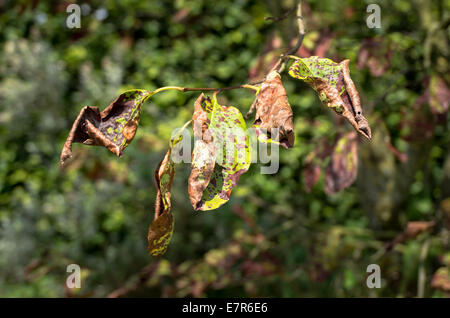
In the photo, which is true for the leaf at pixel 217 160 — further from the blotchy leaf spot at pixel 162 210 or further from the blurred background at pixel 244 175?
the blurred background at pixel 244 175

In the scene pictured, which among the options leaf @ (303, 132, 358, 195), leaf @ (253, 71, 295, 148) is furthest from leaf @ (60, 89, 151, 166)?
leaf @ (303, 132, 358, 195)

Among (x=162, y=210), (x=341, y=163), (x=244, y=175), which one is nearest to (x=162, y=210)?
(x=162, y=210)

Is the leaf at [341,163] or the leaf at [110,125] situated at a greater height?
the leaf at [110,125]

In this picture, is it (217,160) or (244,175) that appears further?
(244,175)

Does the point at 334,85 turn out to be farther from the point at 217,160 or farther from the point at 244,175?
the point at 244,175

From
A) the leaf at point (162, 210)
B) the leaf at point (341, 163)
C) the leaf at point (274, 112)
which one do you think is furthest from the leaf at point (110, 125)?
the leaf at point (341, 163)
